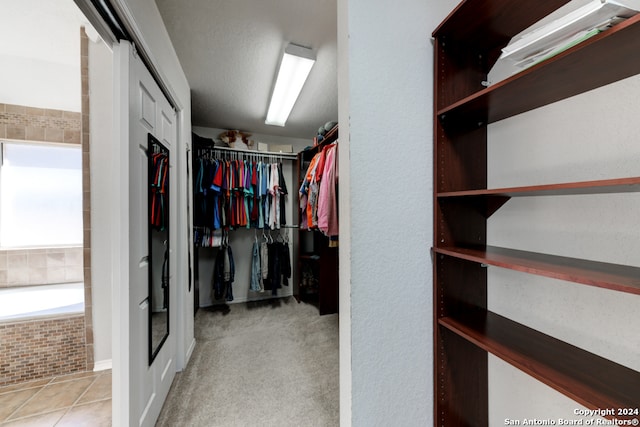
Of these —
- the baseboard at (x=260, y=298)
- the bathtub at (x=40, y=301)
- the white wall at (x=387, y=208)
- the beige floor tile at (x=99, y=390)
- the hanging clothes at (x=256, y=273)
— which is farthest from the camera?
the baseboard at (x=260, y=298)

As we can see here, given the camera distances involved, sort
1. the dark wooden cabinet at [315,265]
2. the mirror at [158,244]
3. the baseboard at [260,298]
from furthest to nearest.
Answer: the baseboard at [260,298] < the dark wooden cabinet at [315,265] < the mirror at [158,244]

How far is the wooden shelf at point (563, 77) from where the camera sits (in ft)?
1.79

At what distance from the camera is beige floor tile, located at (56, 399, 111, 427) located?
4.42 ft

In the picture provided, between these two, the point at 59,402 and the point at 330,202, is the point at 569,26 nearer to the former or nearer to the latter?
the point at 330,202

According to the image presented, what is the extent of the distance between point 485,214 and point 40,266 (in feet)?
13.3

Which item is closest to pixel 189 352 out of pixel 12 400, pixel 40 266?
pixel 12 400

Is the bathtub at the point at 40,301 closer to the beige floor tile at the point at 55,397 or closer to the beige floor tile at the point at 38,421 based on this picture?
Result: the beige floor tile at the point at 55,397

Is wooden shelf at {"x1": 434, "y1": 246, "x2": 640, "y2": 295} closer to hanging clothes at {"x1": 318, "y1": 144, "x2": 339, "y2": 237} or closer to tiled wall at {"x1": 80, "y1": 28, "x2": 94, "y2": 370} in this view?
hanging clothes at {"x1": 318, "y1": 144, "x2": 339, "y2": 237}

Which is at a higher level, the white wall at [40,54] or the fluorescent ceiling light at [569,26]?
the white wall at [40,54]

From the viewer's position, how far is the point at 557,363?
706 millimetres

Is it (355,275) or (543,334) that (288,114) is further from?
(543,334)

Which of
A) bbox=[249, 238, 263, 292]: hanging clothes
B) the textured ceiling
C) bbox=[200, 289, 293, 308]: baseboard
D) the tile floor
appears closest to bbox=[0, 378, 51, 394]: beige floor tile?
the tile floor

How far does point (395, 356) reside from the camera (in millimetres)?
924

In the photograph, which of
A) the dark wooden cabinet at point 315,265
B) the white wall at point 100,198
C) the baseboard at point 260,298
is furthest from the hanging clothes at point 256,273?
the white wall at point 100,198
